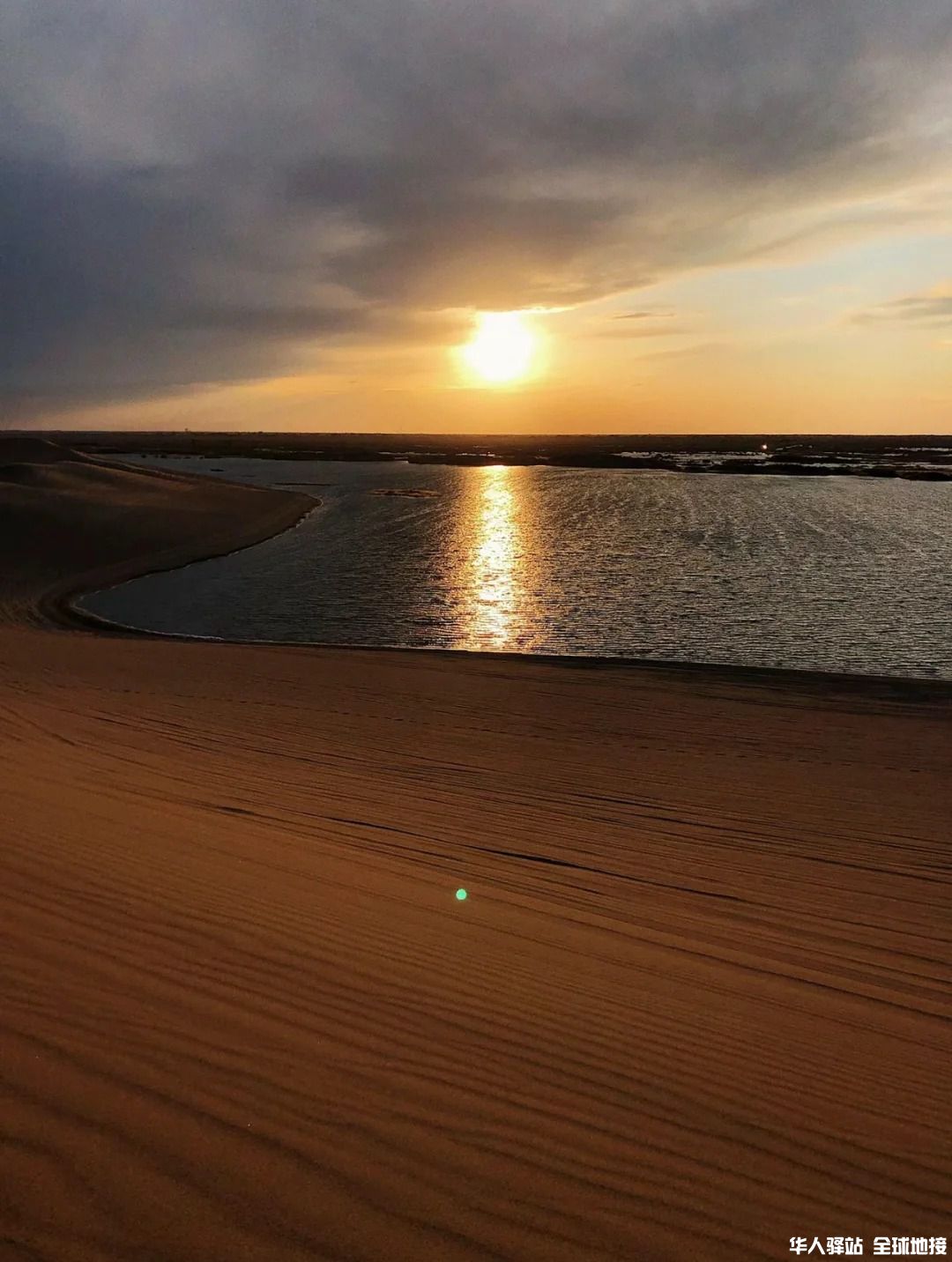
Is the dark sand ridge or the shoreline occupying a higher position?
the dark sand ridge

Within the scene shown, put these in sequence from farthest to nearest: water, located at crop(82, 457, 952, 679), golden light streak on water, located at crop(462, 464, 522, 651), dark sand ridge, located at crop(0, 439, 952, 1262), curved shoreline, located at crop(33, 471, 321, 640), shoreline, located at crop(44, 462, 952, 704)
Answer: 1. curved shoreline, located at crop(33, 471, 321, 640)
2. golden light streak on water, located at crop(462, 464, 522, 651)
3. water, located at crop(82, 457, 952, 679)
4. shoreline, located at crop(44, 462, 952, 704)
5. dark sand ridge, located at crop(0, 439, 952, 1262)

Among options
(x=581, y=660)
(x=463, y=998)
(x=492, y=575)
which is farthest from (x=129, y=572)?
(x=463, y=998)

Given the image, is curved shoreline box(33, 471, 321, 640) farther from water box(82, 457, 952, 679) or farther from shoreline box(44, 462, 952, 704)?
water box(82, 457, 952, 679)

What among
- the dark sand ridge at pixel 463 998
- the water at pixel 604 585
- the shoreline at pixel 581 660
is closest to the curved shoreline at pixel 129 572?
the shoreline at pixel 581 660

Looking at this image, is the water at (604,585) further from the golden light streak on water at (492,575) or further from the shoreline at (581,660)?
the shoreline at (581,660)

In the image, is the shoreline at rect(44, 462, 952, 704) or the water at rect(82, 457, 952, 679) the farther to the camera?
the water at rect(82, 457, 952, 679)

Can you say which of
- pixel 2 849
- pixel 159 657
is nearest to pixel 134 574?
pixel 159 657

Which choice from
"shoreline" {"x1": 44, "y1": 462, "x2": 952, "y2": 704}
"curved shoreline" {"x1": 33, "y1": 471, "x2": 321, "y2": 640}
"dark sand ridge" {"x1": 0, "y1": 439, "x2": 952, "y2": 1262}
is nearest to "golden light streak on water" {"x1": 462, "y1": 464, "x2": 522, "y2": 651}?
"shoreline" {"x1": 44, "y1": 462, "x2": 952, "y2": 704}
